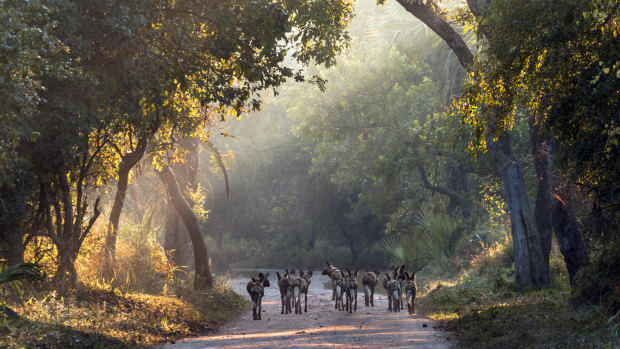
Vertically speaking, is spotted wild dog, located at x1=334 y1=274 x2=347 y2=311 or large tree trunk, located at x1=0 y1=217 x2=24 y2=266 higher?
large tree trunk, located at x1=0 y1=217 x2=24 y2=266

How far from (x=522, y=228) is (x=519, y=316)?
592 cm

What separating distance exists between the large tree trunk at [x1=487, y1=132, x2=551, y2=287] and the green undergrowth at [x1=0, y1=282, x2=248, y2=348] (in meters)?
7.74

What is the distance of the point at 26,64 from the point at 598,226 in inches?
402

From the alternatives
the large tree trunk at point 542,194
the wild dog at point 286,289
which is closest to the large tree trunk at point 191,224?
the wild dog at point 286,289

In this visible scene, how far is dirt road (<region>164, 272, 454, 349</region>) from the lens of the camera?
36.3 feet

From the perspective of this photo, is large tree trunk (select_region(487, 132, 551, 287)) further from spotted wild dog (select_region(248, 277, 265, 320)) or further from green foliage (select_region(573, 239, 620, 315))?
spotted wild dog (select_region(248, 277, 265, 320))

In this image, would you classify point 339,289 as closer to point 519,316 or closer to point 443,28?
point 519,316

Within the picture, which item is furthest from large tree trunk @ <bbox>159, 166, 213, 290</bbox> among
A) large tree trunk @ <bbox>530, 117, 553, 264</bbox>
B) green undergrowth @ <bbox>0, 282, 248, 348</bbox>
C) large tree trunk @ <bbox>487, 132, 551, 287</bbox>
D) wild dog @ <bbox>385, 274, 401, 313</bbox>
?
large tree trunk @ <bbox>530, 117, 553, 264</bbox>

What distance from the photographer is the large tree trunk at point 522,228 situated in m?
17.9

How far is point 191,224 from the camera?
21.0 metres

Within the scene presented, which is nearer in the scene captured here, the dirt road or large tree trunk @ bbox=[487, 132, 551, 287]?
the dirt road

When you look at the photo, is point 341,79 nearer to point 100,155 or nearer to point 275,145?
point 275,145

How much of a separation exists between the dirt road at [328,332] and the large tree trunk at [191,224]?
9.95ft

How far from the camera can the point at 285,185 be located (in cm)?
A: 5369
